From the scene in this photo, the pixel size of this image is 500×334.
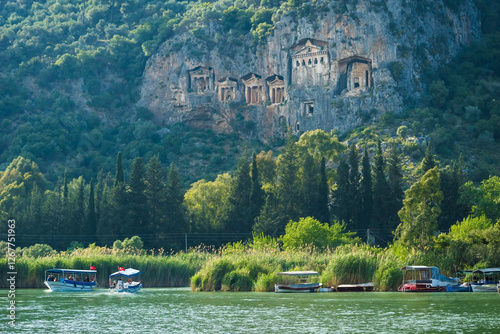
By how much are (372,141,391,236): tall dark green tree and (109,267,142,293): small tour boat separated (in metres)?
31.0

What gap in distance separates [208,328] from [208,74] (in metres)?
110

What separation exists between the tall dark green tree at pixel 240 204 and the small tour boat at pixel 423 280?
37372 millimetres

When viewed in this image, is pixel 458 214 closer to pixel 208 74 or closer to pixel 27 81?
pixel 208 74

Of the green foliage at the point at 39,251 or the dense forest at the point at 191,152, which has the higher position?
the dense forest at the point at 191,152

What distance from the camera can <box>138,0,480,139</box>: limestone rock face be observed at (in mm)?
139500

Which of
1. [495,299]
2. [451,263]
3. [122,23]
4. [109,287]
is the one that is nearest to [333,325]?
[495,299]

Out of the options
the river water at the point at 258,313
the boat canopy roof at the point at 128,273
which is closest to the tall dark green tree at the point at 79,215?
the boat canopy roof at the point at 128,273

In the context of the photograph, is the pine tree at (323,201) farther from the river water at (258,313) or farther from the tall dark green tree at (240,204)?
the river water at (258,313)

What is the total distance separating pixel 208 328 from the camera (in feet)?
165

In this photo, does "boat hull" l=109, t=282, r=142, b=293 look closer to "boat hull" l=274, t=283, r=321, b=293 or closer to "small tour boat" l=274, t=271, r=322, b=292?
"small tour boat" l=274, t=271, r=322, b=292

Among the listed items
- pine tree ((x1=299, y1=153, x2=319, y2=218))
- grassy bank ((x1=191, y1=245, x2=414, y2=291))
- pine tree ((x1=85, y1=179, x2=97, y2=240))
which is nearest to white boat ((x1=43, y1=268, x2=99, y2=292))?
grassy bank ((x1=191, y1=245, x2=414, y2=291))

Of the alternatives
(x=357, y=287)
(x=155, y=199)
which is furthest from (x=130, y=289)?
(x=155, y=199)

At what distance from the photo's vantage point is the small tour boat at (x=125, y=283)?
76.0 m

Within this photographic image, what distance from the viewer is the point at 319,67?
144m
